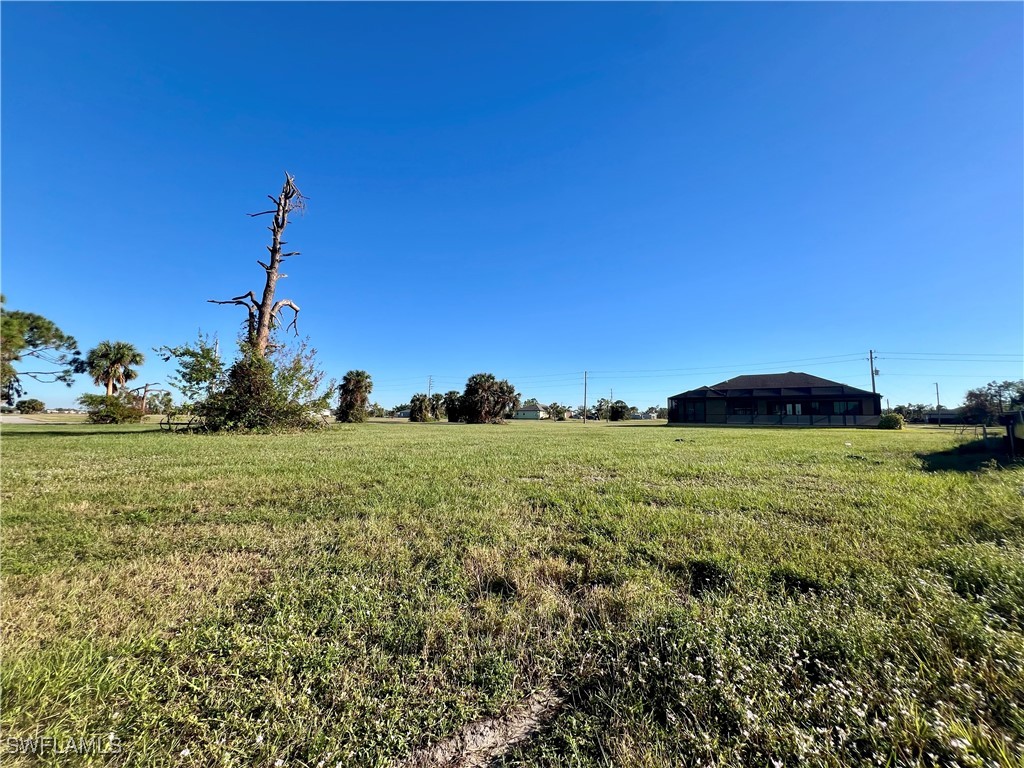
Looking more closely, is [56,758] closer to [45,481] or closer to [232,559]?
[232,559]

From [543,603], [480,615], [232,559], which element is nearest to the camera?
[480,615]

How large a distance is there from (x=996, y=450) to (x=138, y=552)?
1527cm

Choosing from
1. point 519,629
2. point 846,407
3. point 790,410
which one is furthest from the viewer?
point 790,410

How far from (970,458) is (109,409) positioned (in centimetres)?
3797

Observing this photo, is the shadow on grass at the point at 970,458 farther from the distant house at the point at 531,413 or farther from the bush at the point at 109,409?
the distant house at the point at 531,413

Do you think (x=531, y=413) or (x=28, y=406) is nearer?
(x=28, y=406)

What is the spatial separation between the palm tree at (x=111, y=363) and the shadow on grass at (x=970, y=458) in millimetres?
51347

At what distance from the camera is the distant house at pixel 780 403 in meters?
35.8

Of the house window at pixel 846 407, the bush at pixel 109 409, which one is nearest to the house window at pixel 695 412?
the house window at pixel 846 407

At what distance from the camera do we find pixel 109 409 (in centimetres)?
2455

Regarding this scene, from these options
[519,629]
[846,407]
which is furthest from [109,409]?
[846,407]

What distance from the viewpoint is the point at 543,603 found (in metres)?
2.41

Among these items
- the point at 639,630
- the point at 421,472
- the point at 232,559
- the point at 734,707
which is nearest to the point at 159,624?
the point at 232,559

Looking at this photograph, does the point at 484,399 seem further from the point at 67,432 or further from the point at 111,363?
the point at 111,363
